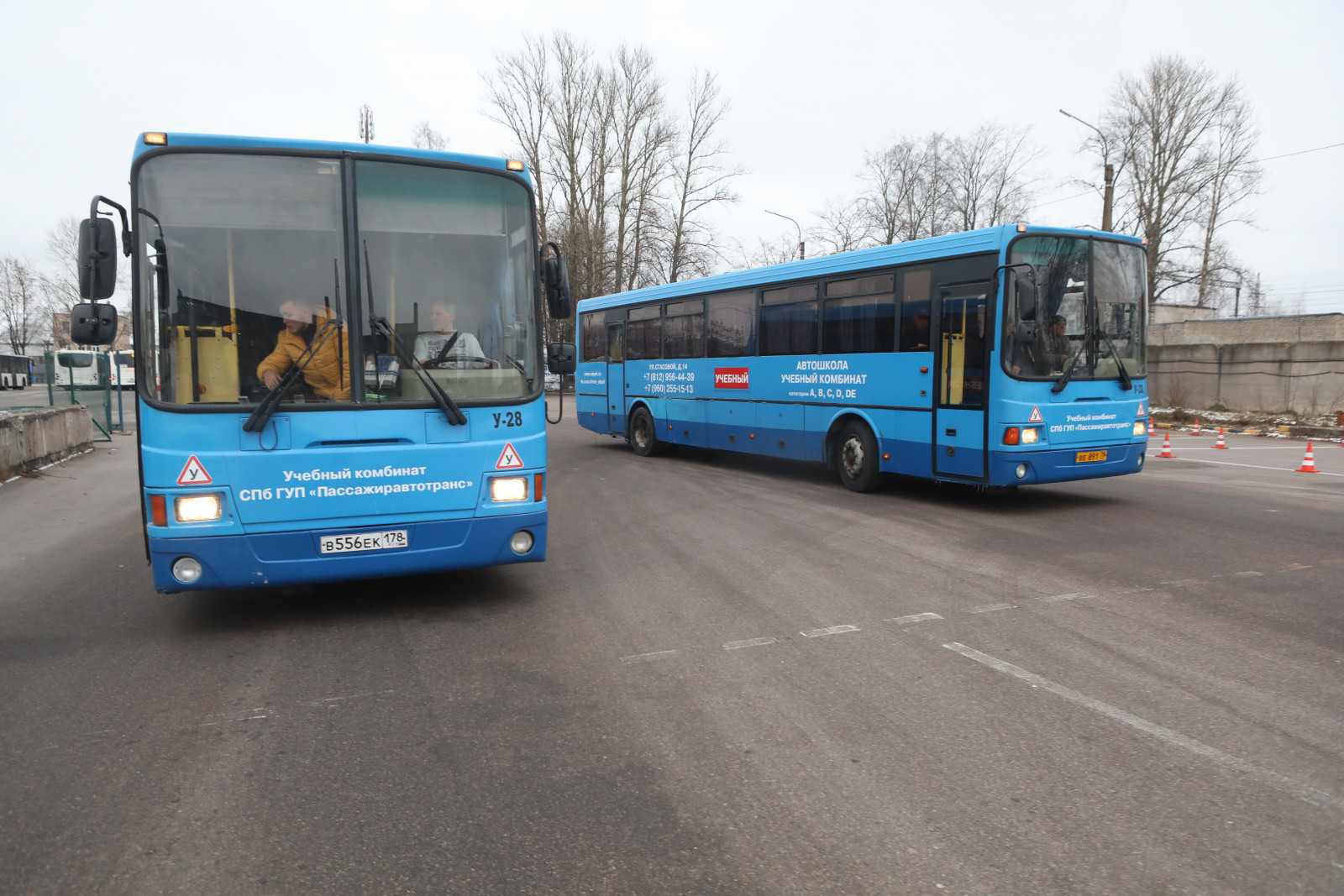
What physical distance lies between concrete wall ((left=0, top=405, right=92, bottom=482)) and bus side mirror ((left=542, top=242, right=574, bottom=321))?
10.9m

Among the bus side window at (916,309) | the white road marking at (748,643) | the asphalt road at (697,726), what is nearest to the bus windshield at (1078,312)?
the bus side window at (916,309)

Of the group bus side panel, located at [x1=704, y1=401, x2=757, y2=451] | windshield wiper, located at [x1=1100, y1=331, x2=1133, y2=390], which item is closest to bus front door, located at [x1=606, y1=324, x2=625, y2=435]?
bus side panel, located at [x1=704, y1=401, x2=757, y2=451]

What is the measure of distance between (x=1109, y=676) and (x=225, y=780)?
13.4ft

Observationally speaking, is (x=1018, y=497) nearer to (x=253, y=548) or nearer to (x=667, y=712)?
(x=667, y=712)

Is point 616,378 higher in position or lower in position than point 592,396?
higher

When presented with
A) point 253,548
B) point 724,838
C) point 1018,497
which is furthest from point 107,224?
point 1018,497

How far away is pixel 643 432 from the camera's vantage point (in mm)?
16969

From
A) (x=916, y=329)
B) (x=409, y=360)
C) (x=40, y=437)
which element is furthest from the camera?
(x=40, y=437)

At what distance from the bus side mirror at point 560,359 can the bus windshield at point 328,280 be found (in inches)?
31.6

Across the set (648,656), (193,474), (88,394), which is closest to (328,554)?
(193,474)

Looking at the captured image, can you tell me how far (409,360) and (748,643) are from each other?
106 inches

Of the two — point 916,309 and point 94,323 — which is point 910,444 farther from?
point 94,323

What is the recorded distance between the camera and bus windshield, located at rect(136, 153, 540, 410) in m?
5.21

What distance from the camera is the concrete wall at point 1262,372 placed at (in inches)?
885
